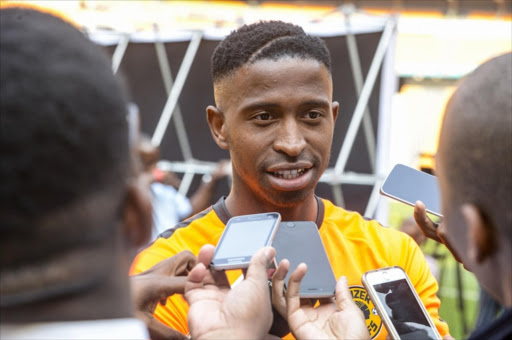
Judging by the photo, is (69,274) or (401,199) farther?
(401,199)

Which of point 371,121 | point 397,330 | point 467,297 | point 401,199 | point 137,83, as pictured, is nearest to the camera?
point 397,330

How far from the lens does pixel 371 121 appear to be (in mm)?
6094

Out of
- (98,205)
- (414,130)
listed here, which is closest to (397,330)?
(98,205)

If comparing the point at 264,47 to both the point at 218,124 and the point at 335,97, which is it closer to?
the point at 218,124

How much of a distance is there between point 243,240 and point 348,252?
59 centimetres

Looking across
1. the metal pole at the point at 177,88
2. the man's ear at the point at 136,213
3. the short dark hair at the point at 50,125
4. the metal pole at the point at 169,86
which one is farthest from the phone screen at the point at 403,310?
the metal pole at the point at 169,86

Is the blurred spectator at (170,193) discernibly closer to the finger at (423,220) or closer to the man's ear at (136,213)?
the finger at (423,220)

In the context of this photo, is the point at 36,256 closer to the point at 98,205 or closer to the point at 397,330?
the point at 98,205

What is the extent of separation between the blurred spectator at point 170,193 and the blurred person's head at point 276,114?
2451 mm

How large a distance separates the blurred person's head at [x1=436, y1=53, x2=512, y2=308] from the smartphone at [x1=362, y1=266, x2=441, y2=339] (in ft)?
1.29

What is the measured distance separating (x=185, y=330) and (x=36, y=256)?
46.6 inches

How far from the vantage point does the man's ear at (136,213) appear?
1292mm

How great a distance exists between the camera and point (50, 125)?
44.1 inches

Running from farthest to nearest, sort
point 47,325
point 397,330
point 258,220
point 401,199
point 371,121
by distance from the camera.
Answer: point 371,121
point 401,199
point 258,220
point 397,330
point 47,325
